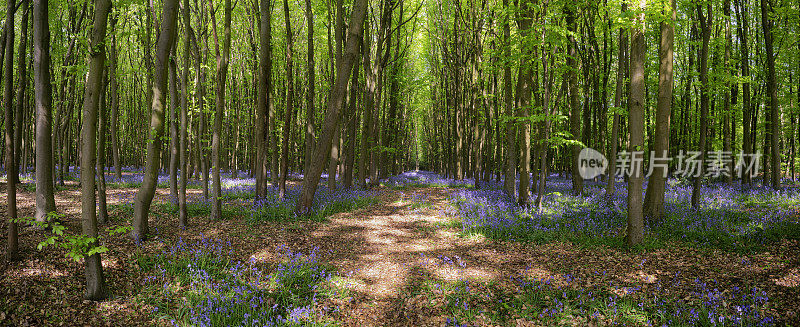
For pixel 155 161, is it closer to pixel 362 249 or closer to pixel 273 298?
pixel 273 298

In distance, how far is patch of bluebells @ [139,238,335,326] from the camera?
4199mm

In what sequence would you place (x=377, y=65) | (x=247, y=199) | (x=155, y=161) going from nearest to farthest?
1. (x=155, y=161)
2. (x=247, y=199)
3. (x=377, y=65)

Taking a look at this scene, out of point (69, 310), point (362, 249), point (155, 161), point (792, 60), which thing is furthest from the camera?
point (792, 60)

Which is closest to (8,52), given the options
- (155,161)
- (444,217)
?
(155,161)

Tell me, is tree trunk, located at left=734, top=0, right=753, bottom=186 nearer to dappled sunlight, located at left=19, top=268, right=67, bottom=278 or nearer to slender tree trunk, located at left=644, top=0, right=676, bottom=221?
slender tree trunk, located at left=644, top=0, right=676, bottom=221

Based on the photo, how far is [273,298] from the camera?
480 cm

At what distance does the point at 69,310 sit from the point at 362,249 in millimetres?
4577

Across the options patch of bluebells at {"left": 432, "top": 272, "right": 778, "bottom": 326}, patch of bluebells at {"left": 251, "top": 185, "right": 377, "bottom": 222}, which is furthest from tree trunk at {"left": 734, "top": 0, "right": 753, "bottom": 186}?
patch of bluebells at {"left": 251, "top": 185, "right": 377, "bottom": 222}

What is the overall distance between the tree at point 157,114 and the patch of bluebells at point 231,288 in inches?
38.1

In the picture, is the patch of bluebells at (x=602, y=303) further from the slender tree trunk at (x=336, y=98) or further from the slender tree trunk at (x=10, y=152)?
the slender tree trunk at (x=10, y=152)

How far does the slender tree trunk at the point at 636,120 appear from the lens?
265 inches

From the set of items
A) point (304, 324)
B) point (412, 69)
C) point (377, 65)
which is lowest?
point (304, 324)

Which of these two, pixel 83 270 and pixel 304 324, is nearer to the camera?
pixel 304 324

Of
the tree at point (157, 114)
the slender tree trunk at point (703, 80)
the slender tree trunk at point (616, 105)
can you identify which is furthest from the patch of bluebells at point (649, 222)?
the tree at point (157, 114)
